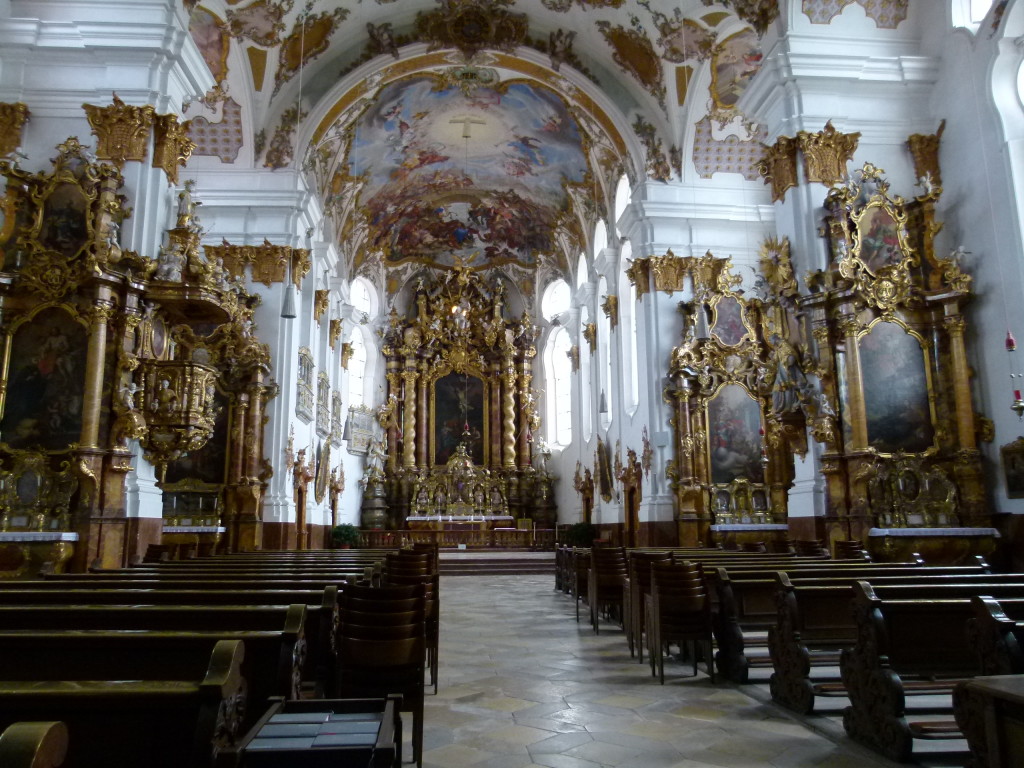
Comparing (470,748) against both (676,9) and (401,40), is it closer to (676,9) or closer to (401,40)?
(676,9)

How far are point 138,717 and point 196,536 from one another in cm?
1169

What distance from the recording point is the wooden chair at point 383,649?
4102 mm

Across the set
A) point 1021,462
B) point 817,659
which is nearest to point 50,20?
point 817,659

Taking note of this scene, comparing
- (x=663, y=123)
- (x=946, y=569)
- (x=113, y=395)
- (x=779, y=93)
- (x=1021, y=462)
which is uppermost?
(x=663, y=123)

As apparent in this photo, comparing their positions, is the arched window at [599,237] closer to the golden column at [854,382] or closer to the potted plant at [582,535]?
the potted plant at [582,535]

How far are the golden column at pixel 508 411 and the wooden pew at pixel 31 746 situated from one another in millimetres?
25564

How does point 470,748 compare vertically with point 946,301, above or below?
below

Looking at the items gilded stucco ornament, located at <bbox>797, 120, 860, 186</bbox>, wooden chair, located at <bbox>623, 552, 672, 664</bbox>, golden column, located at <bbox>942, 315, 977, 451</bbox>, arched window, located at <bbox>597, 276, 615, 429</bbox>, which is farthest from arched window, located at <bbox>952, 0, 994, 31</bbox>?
arched window, located at <bbox>597, 276, 615, 429</bbox>

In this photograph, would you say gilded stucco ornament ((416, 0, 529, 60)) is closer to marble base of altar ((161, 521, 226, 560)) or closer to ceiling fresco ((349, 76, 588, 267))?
ceiling fresco ((349, 76, 588, 267))

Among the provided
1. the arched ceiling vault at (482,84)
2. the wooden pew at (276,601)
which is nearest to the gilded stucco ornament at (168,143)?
the arched ceiling vault at (482,84)

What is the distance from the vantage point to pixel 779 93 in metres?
10.9

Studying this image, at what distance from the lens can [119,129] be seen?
950cm

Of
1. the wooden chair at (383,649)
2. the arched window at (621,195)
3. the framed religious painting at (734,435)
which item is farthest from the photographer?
the arched window at (621,195)

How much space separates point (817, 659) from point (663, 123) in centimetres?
1273
